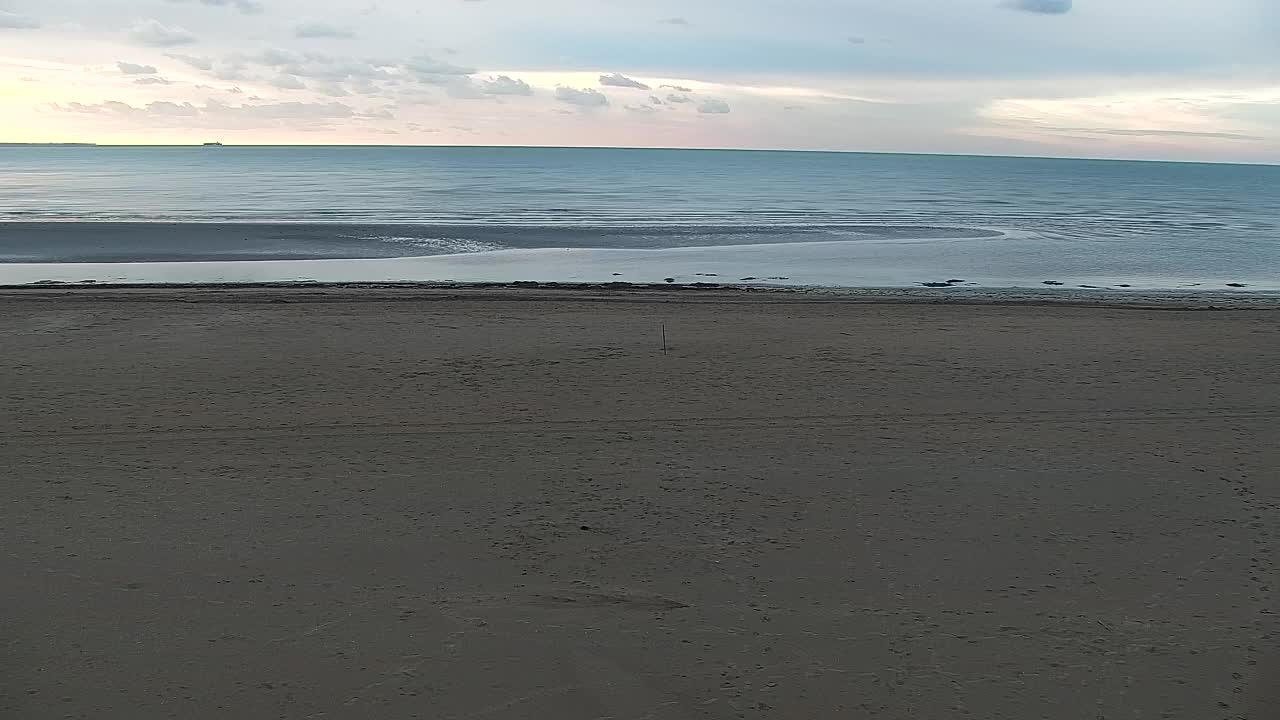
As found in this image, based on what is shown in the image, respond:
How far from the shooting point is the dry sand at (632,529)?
5297mm

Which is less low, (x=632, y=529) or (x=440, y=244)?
(x=440, y=244)

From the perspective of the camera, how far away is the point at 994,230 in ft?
127

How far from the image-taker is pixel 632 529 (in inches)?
289

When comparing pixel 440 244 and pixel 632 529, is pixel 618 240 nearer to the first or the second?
pixel 440 244

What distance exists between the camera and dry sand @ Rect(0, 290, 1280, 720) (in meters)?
5.30

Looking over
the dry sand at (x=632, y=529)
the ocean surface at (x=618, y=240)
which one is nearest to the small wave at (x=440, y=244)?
the ocean surface at (x=618, y=240)

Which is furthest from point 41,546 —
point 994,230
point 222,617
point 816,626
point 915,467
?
point 994,230

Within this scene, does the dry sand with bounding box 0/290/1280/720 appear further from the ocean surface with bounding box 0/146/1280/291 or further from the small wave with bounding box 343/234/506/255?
the small wave with bounding box 343/234/506/255

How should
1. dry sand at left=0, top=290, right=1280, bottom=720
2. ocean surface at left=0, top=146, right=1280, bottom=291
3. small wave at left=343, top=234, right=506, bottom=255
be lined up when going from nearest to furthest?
1. dry sand at left=0, top=290, right=1280, bottom=720
2. ocean surface at left=0, top=146, right=1280, bottom=291
3. small wave at left=343, top=234, right=506, bottom=255

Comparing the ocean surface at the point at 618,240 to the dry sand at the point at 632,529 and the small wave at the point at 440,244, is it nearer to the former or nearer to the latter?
the small wave at the point at 440,244

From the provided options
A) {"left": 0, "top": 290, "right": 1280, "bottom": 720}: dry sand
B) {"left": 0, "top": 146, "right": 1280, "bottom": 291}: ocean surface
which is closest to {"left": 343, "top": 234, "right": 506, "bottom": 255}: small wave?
{"left": 0, "top": 146, "right": 1280, "bottom": 291}: ocean surface

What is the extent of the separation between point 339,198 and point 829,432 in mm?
48567

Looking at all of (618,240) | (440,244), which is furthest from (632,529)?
(618,240)

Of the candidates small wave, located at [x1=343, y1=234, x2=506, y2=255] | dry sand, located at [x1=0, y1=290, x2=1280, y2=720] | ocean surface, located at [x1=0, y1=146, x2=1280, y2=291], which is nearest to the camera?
dry sand, located at [x1=0, y1=290, x2=1280, y2=720]
